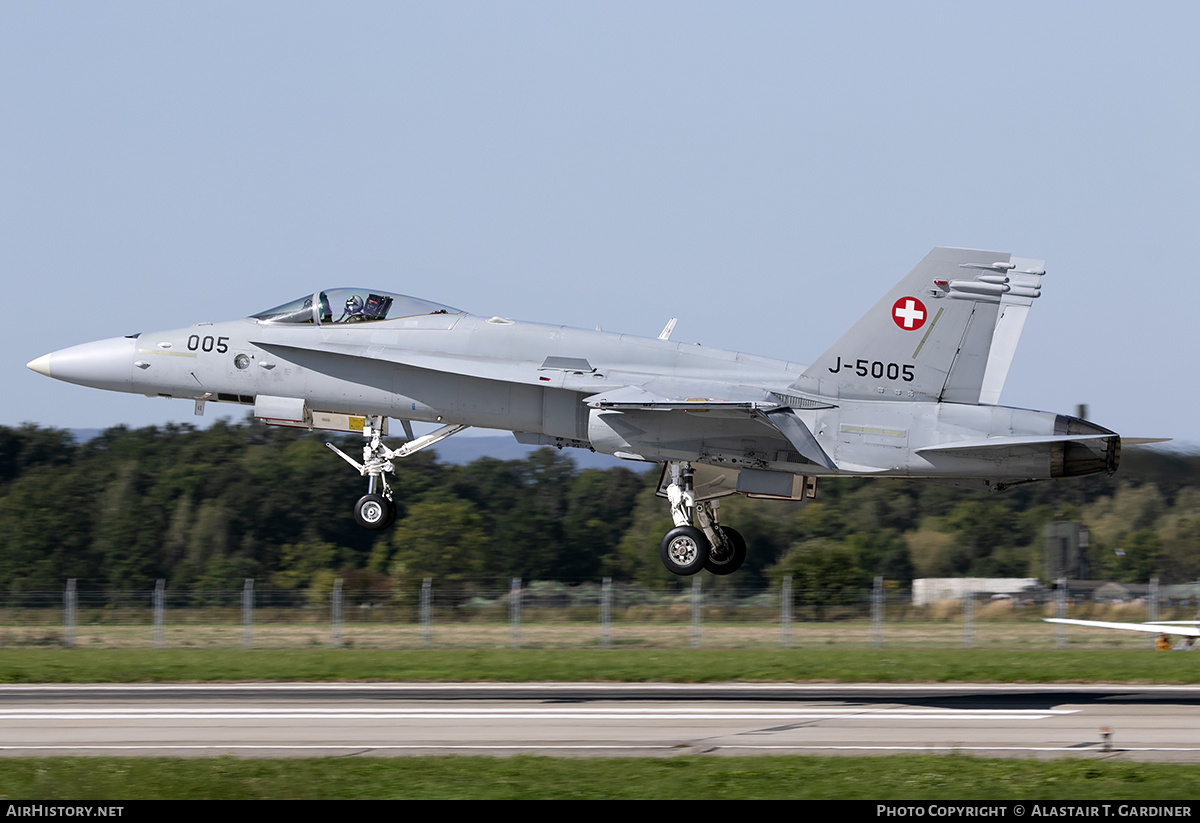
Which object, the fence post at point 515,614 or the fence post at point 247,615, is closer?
the fence post at point 515,614

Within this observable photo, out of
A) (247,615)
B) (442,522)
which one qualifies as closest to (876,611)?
(247,615)

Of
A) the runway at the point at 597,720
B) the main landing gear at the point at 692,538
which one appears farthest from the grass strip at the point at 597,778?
the main landing gear at the point at 692,538

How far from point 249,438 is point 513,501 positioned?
49.6 ft

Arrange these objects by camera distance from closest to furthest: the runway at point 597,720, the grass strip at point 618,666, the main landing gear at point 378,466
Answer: the runway at point 597,720 → the main landing gear at point 378,466 → the grass strip at point 618,666

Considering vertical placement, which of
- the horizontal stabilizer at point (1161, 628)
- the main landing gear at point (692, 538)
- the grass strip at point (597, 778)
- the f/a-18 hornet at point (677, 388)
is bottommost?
the grass strip at point (597, 778)

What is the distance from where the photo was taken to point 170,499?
65.1 m

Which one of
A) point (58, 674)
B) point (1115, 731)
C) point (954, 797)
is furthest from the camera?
point (58, 674)

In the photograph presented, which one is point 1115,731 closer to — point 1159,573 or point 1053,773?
point 1053,773

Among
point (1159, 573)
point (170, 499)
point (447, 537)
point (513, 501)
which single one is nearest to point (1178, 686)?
point (1159, 573)

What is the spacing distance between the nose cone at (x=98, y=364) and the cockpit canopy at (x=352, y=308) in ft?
7.36

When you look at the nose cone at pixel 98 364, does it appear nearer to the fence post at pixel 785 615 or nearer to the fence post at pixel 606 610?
the fence post at pixel 606 610

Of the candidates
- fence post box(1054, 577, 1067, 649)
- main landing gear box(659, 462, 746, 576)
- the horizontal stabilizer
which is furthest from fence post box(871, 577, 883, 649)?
main landing gear box(659, 462, 746, 576)

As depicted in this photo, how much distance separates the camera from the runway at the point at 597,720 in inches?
669

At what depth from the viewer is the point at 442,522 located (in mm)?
58625
